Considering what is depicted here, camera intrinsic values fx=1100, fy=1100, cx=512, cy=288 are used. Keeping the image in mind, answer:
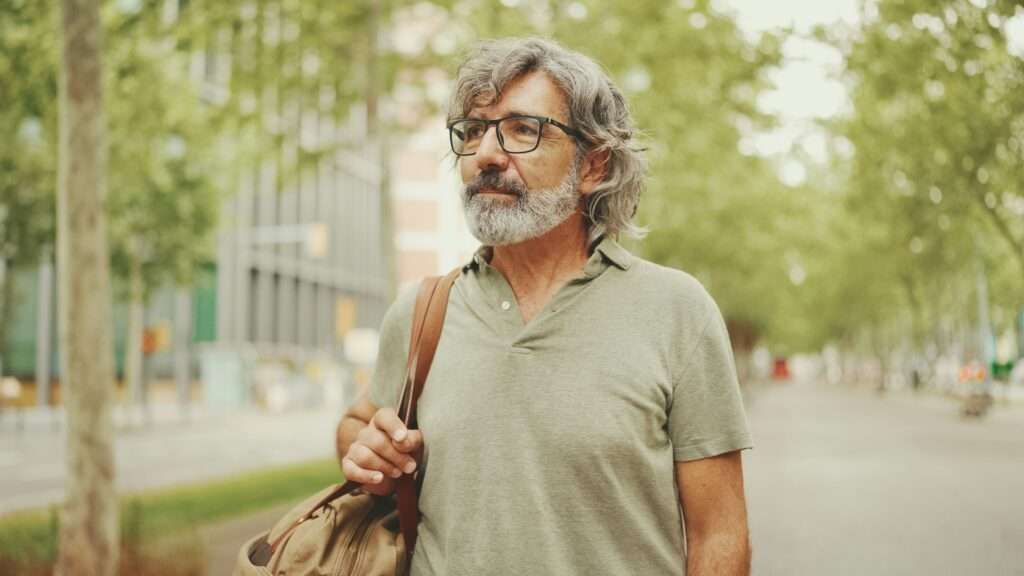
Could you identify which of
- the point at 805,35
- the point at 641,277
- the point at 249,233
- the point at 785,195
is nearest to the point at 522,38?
the point at 641,277

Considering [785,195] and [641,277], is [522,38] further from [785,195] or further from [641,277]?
[785,195]

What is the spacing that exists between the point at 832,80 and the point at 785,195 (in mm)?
27589

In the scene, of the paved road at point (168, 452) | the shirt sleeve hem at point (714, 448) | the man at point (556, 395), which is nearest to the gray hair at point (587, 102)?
the man at point (556, 395)

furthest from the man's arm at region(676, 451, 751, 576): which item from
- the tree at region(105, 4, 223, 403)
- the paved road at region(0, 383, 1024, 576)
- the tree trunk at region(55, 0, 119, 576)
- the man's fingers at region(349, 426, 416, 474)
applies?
the tree at region(105, 4, 223, 403)

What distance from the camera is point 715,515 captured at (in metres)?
2.29

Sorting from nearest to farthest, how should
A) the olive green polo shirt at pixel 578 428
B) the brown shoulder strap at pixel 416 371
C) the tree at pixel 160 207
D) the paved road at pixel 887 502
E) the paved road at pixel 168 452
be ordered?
the olive green polo shirt at pixel 578 428, the brown shoulder strap at pixel 416 371, the paved road at pixel 887 502, the paved road at pixel 168 452, the tree at pixel 160 207

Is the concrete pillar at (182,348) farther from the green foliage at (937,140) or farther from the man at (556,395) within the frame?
the man at (556,395)

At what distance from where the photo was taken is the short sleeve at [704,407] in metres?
2.26

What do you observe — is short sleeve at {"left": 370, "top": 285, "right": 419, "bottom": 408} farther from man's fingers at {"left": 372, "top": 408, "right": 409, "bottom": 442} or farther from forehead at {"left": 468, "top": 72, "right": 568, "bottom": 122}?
forehead at {"left": 468, "top": 72, "right": 568, "bottom": 122}

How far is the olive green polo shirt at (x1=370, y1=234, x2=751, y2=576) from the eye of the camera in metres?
2.21

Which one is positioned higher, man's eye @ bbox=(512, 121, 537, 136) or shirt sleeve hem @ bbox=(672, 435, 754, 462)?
man's eye @ bbox=(512, 121, 537, 136)

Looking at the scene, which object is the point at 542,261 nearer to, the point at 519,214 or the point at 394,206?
the point at 519,214

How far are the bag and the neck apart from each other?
157 mm

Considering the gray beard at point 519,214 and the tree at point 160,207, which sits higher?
the tree at point 160,207
